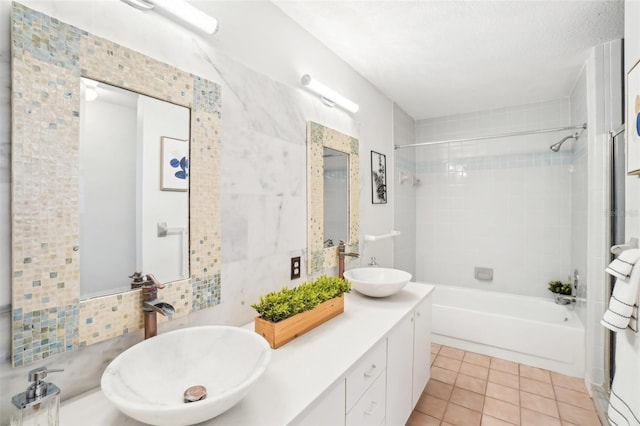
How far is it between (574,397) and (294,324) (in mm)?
2201

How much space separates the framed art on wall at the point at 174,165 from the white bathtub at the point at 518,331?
8.65 ft

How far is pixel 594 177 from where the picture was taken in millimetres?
2080

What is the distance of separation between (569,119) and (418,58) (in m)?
1.88

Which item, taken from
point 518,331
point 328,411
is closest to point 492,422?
point 518,331

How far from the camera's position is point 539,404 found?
205 cm

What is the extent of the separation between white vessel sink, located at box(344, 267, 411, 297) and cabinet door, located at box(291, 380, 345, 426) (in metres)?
0.78

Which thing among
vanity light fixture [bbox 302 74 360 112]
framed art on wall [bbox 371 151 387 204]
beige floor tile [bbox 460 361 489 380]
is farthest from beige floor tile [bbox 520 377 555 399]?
vanity light fixture [bbox 302 74 360 112]

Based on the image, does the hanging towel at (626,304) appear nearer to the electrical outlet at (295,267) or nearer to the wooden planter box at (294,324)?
the wooden planter box at (294,324)

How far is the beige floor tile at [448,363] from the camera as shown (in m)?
2.52

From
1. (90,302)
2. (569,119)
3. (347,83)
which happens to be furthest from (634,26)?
(90,302)

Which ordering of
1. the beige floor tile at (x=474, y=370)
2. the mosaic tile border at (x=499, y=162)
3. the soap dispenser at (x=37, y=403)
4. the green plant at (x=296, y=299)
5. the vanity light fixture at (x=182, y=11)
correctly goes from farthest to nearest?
the mosaic tile border at (x=499, y=162) < the beige floor tile at (x=474, y=370) < the green plant at (x=296, y=299) < the vanity light fixture at (x=182, y=11) < the soap dispenser at (x=37, y=403)

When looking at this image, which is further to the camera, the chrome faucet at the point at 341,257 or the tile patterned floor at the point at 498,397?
the chrome faucet at the point at 341,257

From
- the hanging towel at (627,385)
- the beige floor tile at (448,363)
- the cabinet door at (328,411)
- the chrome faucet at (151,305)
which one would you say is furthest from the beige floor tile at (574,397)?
the chrome faucet at (151,305)

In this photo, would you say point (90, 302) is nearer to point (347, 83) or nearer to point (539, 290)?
point (347, 83)
